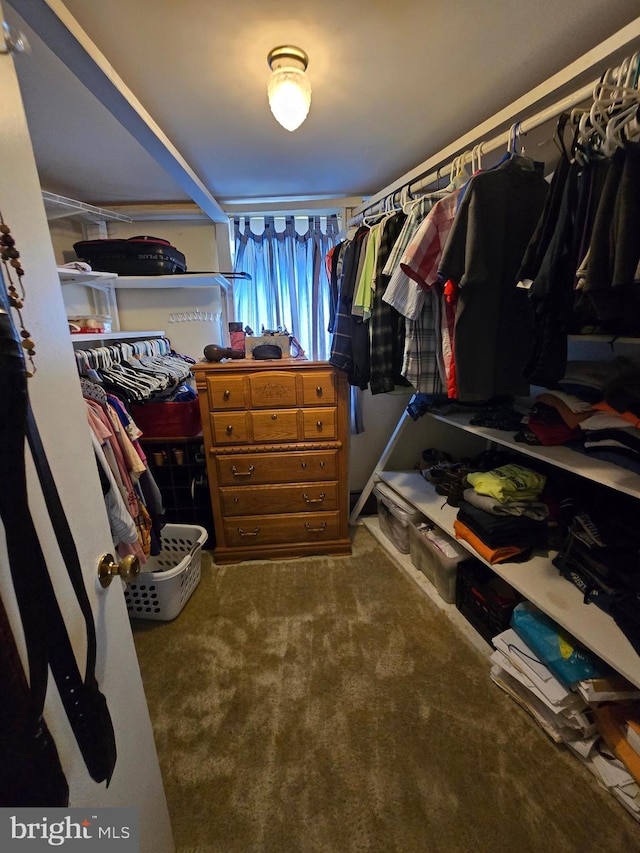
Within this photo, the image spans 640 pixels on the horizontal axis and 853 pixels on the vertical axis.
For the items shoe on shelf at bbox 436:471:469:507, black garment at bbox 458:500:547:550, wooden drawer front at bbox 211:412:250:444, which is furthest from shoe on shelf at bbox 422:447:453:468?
wooden drawer front at bbox 211:412:250:444

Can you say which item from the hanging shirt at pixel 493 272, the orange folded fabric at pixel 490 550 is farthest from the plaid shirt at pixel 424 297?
the orange folded fabric at pixel 490 550

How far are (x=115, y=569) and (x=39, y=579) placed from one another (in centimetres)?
22

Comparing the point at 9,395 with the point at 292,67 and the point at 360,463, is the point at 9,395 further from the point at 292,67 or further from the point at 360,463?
the point at 360,463

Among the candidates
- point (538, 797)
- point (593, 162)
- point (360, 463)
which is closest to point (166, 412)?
point (360, 463)

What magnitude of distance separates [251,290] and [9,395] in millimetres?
2238

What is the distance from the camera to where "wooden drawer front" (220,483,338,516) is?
2023 mm

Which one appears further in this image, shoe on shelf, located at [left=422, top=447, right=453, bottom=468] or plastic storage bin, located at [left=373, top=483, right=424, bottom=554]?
shoe on shelf, located at [left=422, top=447, right=453, bottom=468]

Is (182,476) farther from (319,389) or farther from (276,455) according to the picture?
(319,389)

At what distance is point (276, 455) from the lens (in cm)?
200

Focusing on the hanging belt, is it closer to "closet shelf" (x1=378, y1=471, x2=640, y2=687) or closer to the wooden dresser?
"closet shelf" (x1=378, y1=471, x2=640, y2=687)

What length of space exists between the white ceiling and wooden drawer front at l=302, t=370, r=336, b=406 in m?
1.07

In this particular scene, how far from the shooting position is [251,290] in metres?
2.41

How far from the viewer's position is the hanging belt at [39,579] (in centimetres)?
38

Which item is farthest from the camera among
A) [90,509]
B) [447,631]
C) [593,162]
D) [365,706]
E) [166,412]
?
[166,412]
